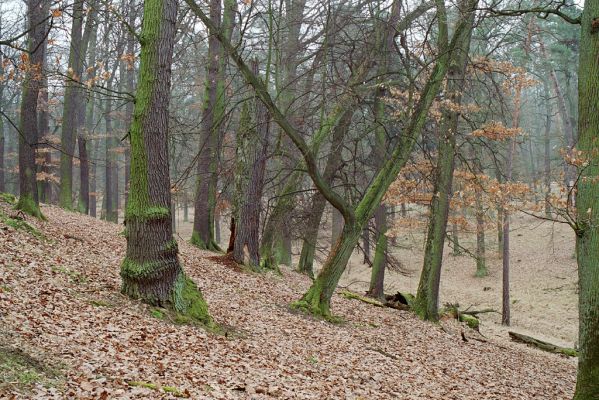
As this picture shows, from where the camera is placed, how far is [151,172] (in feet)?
24.0

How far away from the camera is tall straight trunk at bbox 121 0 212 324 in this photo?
24.0ft

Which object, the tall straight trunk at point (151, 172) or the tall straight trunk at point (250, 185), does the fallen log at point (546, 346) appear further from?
the tall straight trunk at point (151, 172)

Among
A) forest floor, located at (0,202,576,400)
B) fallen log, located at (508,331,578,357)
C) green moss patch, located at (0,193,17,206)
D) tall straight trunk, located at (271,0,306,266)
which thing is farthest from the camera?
fallen log, located at (508,331,578,357)

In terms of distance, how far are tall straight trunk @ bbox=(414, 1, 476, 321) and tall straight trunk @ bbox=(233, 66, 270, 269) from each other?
160 inches

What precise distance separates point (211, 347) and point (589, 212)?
477 centimetres

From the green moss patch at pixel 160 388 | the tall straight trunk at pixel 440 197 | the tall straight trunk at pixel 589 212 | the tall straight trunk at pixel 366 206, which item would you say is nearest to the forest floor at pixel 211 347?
the green moss patch at pixel 160 388

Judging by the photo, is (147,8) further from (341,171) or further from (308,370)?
(341,171)

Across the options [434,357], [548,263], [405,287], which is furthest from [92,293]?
[548,263]

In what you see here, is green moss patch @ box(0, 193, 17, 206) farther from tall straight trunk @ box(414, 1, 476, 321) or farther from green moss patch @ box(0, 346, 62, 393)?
tall straight trunk @ box(414, 1, 476, 321)

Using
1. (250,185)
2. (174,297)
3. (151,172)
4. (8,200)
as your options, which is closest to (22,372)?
(174,297)

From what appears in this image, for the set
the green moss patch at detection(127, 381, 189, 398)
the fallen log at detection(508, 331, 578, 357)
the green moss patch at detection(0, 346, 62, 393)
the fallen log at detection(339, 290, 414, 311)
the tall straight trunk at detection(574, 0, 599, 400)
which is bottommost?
the fallen log at detection(508, 331, 578, 357)

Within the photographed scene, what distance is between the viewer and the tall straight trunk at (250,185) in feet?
41.9

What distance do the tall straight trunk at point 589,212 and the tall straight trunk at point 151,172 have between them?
5.03 meters

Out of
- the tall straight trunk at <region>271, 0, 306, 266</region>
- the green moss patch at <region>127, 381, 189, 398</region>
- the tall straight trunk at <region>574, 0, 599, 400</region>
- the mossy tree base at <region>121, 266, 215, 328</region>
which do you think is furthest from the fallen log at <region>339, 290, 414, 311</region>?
the green moss patch at <region>127, 381, 189, 398</region>
